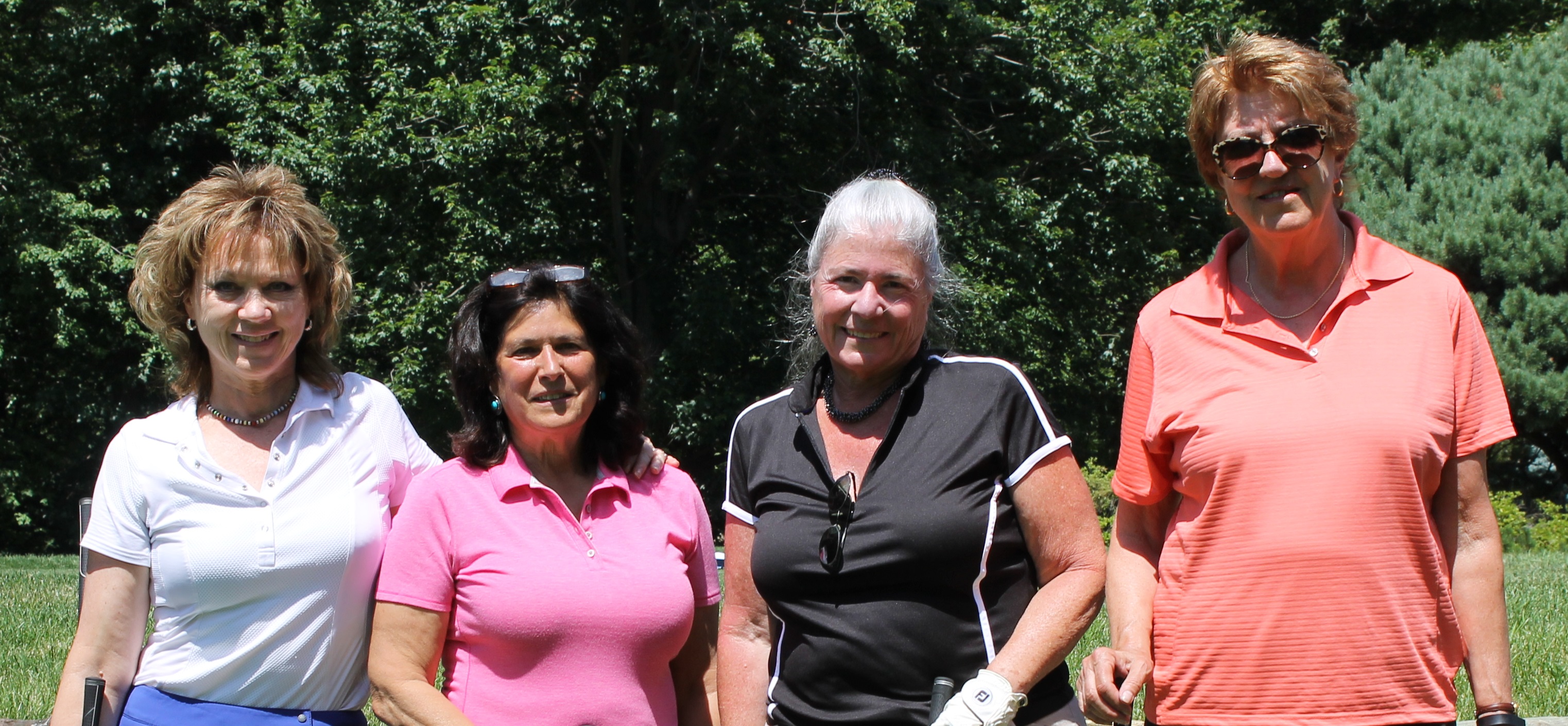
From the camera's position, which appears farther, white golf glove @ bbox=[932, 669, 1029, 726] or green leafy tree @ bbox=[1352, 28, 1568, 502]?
green leafy tree @ bbox=[1352, 28, 1568, 502]

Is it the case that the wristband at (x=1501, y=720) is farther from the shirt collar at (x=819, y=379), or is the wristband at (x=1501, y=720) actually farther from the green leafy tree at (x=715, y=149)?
the green leafy tree at (x=715, y=149)

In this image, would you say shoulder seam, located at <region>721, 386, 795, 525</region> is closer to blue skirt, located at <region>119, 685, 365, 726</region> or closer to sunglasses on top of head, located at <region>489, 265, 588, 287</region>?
sunglasses on top of head, located at <region>489, 265, 588, 287</region>

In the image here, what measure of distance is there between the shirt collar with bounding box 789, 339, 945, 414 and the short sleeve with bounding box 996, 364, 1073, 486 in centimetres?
21

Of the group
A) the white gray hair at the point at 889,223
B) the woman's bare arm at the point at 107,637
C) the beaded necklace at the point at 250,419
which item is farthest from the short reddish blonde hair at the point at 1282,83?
the woman's bare arm at the point at 107,637

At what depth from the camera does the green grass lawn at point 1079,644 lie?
5797 millimetres

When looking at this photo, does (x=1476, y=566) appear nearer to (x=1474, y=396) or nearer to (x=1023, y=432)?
(x=1474, y=396)

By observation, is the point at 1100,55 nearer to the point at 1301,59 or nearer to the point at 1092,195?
the point at 1092,195

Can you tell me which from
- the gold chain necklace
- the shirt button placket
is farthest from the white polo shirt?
the gold chain necklace

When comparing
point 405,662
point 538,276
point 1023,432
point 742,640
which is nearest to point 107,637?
point 405,662

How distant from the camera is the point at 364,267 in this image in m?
19.7

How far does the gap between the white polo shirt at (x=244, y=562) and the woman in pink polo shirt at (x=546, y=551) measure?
12 centimetres

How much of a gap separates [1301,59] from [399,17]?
17534 millimetres

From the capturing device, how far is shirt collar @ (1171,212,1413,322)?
266 cm

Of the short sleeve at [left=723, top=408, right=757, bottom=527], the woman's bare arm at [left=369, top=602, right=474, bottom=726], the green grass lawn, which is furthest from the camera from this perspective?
the green grass lawn
